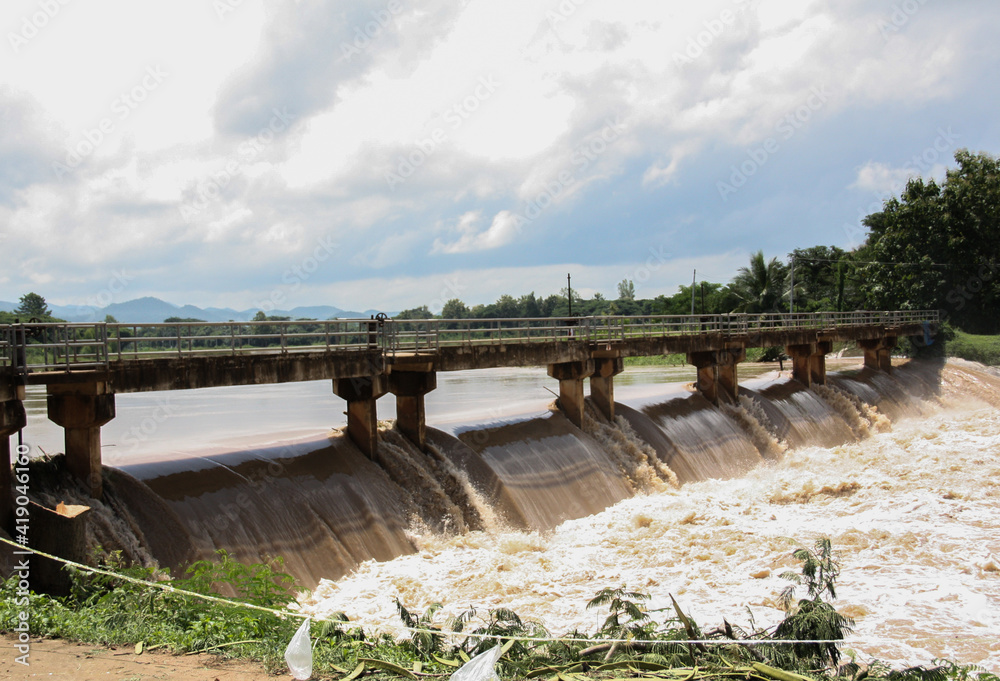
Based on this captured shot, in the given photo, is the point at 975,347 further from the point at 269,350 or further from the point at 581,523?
the point at 269,350

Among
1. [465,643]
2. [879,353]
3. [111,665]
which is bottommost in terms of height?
[465,643]

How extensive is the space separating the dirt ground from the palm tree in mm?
63052

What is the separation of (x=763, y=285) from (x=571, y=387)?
154ft

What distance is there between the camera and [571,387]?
907 inches

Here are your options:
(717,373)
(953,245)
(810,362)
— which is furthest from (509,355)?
(953,245)

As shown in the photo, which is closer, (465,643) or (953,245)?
(465,643)

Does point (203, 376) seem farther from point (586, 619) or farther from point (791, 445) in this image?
point (791, 445)

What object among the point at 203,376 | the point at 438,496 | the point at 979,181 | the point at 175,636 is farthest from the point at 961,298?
the point at 175,636

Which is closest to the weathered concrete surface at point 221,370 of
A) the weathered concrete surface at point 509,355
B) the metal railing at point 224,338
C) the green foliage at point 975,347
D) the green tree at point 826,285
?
the metal railing at point 224,338

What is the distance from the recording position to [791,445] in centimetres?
2912

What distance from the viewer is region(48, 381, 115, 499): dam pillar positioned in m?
11.7

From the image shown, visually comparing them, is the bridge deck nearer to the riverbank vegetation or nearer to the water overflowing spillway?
the water overflowing spillway

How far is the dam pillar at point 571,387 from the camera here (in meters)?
22.9

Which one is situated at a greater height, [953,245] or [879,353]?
[953,245]
